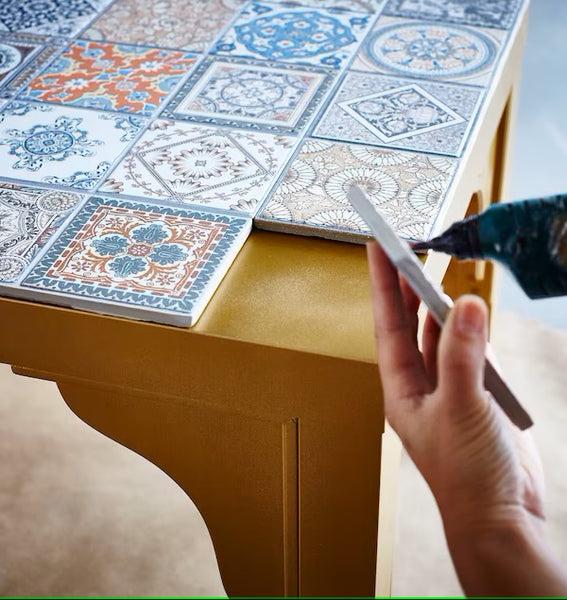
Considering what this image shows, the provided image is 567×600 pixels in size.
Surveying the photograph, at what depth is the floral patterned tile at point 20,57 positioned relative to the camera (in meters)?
1.02

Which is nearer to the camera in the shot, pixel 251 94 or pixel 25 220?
pixel 25 220

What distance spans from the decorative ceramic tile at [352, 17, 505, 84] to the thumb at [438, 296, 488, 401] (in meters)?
0.58

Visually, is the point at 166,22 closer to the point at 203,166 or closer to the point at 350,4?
the point at 350,4

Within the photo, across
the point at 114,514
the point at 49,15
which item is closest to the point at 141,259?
the point at 49,15

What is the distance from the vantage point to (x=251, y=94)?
998 millimetres

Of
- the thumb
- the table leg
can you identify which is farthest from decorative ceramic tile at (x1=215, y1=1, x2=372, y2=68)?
the thumb

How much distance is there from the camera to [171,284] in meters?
0.73

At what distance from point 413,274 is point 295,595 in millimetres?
443

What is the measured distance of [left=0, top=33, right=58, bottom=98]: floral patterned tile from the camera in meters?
1.02

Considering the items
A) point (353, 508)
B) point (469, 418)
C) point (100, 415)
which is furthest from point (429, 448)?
point (100, 415)

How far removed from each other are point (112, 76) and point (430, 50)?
0.38 metres

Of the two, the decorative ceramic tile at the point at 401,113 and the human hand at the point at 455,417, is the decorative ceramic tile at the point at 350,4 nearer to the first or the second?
the decorative ceramic tile at the point at 401,113

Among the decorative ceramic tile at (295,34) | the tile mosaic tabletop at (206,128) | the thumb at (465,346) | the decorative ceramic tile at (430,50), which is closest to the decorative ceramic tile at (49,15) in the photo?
the tile mosaic tabletop at (206,128)

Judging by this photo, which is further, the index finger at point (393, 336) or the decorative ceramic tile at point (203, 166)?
the decorative ceramic tile at point (203, 166)
